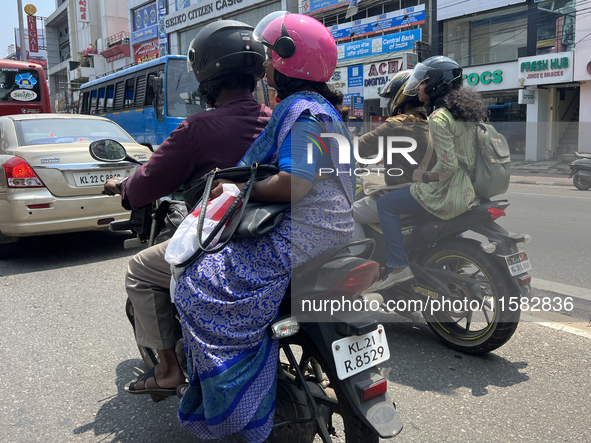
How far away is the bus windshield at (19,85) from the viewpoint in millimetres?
15227

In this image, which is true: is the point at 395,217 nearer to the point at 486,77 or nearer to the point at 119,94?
the point at 119,94

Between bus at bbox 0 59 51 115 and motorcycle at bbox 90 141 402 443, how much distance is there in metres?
15.9

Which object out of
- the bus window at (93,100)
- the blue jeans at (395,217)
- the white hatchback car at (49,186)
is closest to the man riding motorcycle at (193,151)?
the blue jeans at (395,217)

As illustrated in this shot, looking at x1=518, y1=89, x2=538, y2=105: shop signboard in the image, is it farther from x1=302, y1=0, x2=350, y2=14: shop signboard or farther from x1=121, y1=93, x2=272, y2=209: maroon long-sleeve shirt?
x1=121, y1=93, x2=272, y2=209: maroon long-sleeve shirt

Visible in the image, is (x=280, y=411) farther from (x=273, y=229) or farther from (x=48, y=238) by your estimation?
(x=48, y=238)

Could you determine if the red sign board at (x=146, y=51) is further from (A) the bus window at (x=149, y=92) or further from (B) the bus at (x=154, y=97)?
(A) the bus window at (x=149, y=92)

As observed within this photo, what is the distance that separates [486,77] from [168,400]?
23.7 meters

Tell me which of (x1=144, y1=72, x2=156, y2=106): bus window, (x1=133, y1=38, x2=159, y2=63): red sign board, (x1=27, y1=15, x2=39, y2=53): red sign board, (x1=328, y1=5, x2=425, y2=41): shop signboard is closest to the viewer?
(x1=144, y1=72, x2=156, y2=106): bus window

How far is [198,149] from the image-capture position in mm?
2238

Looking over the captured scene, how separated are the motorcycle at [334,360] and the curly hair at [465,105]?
173 cm

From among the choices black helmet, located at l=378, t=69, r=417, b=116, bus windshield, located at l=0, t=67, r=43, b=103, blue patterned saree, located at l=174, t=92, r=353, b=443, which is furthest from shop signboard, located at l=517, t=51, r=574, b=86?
blue patterned saree, located at l=174, t=92, r=353, b=443

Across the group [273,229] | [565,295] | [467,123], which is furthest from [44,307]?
[565,295]

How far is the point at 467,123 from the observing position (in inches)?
133

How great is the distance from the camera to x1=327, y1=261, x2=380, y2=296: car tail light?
6.25 ft
